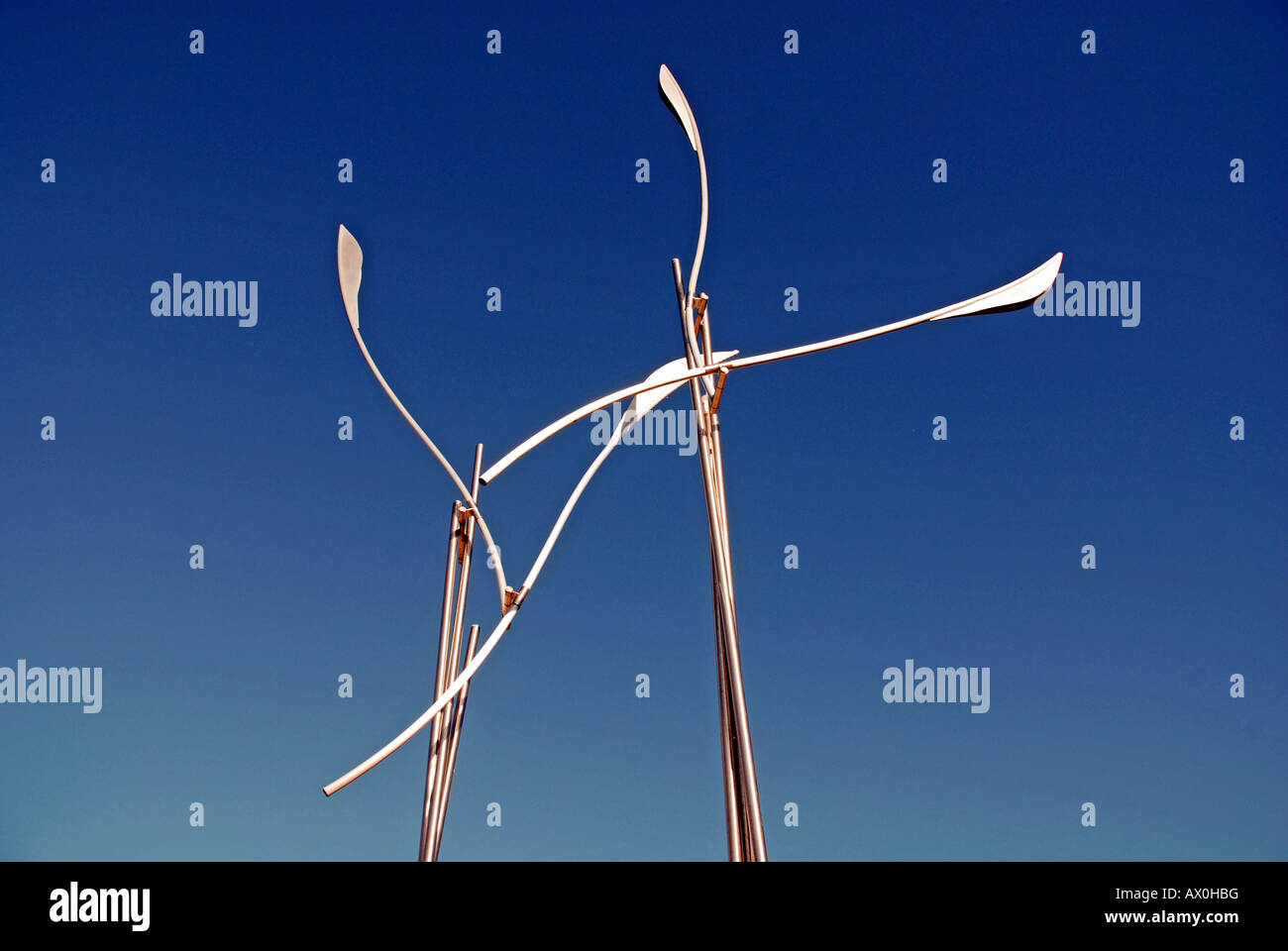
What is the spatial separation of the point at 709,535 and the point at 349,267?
2.48m

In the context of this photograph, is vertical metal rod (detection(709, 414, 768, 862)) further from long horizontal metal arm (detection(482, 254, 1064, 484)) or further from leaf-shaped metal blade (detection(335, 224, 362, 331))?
leaf-shaped metal blade (detection(335, 224, 362, 331))

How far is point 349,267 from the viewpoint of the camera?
21.0ft

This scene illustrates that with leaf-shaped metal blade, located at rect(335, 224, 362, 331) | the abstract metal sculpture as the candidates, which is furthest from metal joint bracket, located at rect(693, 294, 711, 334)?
leaf-shaped metal blade, located at rect(335, 224, 362, 331)

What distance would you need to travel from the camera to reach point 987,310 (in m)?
5.76

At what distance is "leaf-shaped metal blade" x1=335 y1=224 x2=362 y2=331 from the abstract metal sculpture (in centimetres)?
12

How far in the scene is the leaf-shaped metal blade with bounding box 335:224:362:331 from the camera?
633 cm

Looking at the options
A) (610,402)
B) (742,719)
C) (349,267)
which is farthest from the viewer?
Answer: (349,267)

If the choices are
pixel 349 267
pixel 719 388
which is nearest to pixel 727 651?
pixel 719 388

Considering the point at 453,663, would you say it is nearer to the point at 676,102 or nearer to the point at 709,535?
the point at 709,535

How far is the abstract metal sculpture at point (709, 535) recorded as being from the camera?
17.1 feet

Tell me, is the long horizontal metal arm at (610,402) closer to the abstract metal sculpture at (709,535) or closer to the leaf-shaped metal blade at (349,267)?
the abstract metal sculpture at (709,535)

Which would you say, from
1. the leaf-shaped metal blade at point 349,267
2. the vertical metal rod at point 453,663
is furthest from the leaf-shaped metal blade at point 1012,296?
the leaf-shaped metal blade at point 349,267
